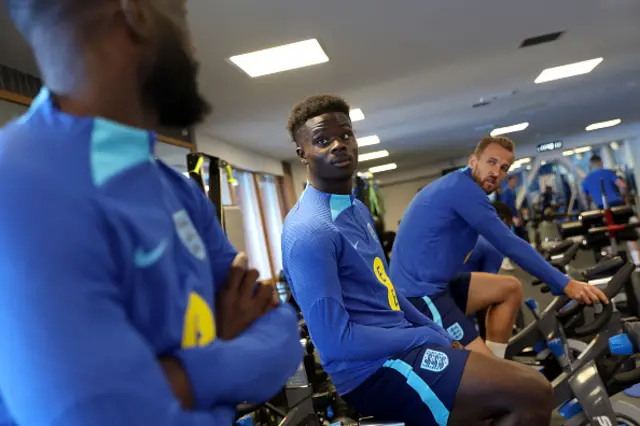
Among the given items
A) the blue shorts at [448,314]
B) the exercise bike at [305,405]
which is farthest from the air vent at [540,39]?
the exercise bike at [305,405]

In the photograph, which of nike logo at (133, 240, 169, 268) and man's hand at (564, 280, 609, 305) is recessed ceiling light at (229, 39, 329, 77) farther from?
nike logo at (133, 240, 169, 268)

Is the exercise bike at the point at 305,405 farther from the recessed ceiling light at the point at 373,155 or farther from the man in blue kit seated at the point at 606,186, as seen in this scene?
the recessed ceiling light at the point at 373,155

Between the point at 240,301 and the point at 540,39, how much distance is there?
579cm

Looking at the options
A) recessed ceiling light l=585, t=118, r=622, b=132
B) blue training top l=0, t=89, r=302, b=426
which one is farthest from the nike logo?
recessed ceiling light l=585, t=118, r=622, b=132

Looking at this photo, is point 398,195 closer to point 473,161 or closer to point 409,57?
point 409,57

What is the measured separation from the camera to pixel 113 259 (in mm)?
571

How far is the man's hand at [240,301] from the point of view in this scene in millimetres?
765

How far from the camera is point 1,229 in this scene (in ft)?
1.69

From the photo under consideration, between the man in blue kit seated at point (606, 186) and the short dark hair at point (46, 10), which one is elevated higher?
the short dark hair at point (46, 10)

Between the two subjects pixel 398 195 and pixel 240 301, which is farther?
pixel 398 195

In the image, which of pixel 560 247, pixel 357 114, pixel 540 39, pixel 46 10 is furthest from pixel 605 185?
pixel 46 10

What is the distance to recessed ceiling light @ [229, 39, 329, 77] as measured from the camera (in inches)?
184

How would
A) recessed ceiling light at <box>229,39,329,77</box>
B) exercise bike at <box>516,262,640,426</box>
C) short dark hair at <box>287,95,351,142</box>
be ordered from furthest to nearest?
recessed ceiling light at <box>229,39,329,77</box> < exercise bike at <box>516,262,640,426</box> < short dark hair at <box>287,95,351,142</box>

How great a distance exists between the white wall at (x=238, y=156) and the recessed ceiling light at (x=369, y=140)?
6.01 feet
